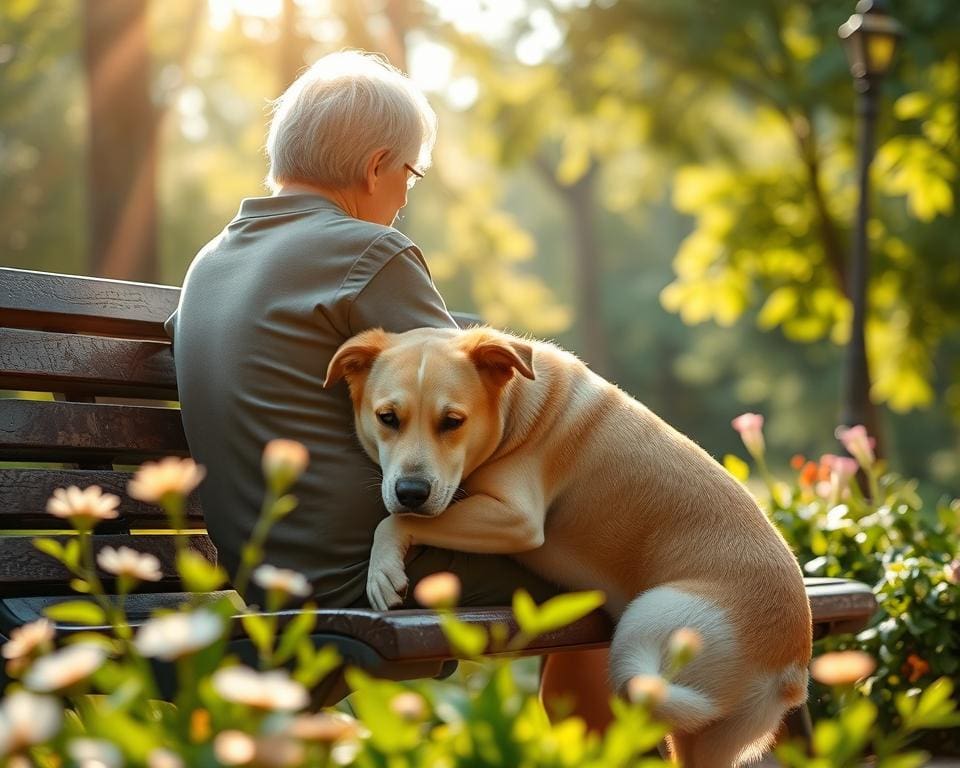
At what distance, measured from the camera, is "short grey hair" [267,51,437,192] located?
10.9 feet

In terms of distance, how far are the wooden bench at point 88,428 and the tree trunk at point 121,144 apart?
643 centimetres

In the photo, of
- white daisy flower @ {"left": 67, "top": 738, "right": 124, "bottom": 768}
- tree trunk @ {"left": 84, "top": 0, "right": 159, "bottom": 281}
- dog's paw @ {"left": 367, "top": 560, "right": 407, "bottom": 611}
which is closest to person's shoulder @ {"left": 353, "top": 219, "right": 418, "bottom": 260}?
dog's paw @ {"left": 367, "top": 560, "right": 407, "bottom": 611}

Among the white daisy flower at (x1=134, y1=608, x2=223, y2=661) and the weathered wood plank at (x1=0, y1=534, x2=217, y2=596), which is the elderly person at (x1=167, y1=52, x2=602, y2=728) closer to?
the weathered wood plank at (x1=0, y1=534, x2=217, y2=596)

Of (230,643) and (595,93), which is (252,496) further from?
(595,93)

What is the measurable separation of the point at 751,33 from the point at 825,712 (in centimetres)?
1000

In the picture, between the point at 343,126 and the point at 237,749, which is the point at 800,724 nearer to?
the point at 343,126

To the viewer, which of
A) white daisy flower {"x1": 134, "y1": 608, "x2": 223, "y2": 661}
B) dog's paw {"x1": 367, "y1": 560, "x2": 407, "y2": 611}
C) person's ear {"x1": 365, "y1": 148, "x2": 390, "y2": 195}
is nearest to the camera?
white daisy flower {"x1": 134, "y1": 608, "x2": 223, "y2": 661}

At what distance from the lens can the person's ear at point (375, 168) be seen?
3356 millimetres

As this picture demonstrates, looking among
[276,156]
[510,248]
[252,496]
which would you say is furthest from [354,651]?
[510,248]

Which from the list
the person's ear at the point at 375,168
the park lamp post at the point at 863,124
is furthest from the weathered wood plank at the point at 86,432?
the park lamp post at the point at 863,124

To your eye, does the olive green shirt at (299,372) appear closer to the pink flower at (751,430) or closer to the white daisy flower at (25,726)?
the white daisy flower at (25,726)

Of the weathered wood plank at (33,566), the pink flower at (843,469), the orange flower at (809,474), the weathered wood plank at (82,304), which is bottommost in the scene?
the orange flower at (809,474)

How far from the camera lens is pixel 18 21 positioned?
51.0 ft

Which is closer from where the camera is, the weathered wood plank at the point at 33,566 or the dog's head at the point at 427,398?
the dog's head at the point at 427,398
